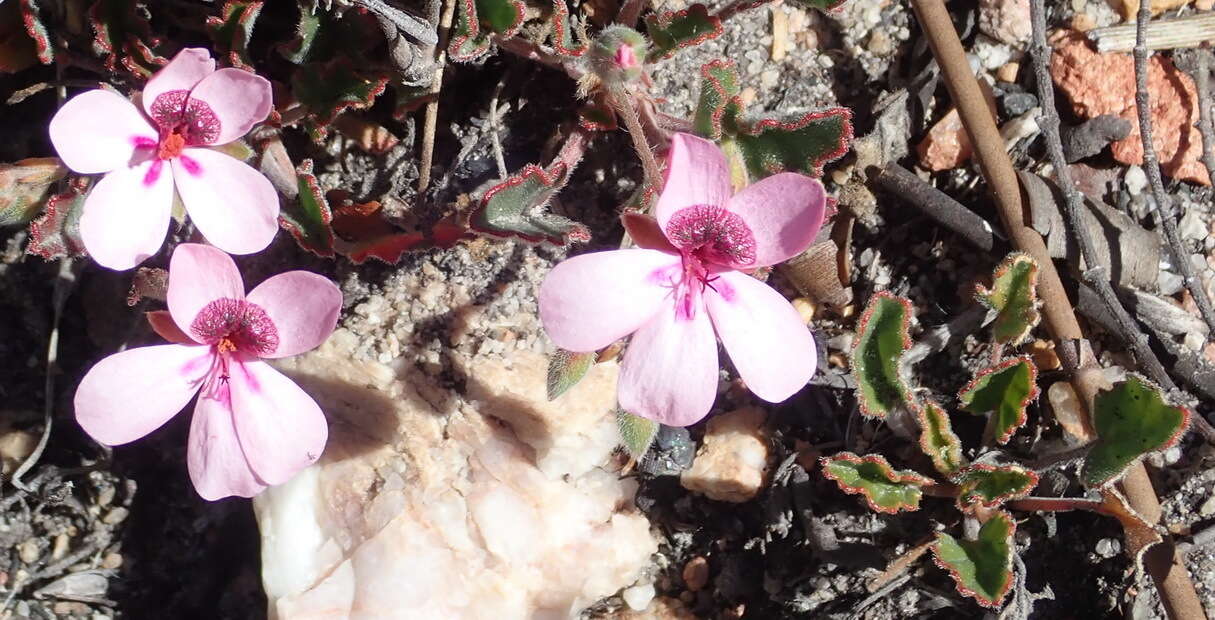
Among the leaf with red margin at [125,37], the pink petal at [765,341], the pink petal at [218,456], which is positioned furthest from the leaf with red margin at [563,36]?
the pink petal at [218,456]

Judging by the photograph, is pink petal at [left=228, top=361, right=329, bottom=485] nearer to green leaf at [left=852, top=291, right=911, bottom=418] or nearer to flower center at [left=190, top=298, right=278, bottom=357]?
flower center at [left=190, top=298, right=278, bottom=357]

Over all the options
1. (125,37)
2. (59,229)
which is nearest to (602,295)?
(59,229)

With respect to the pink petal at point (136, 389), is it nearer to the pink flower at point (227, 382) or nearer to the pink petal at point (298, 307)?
the pink flower at point (227, 382)

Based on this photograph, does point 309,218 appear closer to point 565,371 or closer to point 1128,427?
point 565,371

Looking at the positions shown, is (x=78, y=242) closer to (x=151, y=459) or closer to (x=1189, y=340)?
(x=151, y=459)

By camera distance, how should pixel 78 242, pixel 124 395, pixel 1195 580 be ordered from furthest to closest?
pixel 1195 580, pixel 78 242, pixel 124 395

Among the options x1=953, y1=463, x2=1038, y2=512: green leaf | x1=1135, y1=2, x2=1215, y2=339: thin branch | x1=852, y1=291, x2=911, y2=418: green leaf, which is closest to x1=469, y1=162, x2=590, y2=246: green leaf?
x1=852, y1=291, x2=911, y2=418: green leaf

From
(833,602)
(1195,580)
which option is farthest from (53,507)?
(1195,580)
